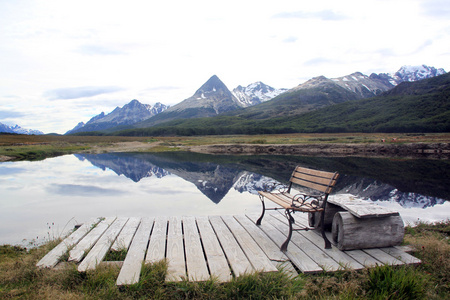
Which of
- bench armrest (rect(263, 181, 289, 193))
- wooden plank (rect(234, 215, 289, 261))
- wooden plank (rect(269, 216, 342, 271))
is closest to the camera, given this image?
wooden plank (rect(269, 216, 342, 271))

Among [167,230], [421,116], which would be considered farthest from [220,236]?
[421,116]

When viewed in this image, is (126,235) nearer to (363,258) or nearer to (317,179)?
(317,179)

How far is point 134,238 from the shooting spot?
5.77m

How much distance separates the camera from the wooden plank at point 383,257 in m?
4.82

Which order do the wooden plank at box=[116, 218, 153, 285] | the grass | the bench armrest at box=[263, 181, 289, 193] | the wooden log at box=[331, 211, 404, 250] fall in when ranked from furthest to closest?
1. the bench armrest at box=[263, 181, 289, 193]
2. the wooden log at box=[331, 211, 404, 250]
3. the wooden plank at box=[116, 218, 153, 285]
4. the grass

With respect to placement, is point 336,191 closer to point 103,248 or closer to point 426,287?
point 426,287

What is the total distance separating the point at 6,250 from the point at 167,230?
12.8 ft

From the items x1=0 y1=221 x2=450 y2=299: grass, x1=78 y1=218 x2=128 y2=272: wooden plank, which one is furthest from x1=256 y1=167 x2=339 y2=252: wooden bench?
x1=78 y1=218 x2=128 y2=272: wooden plank

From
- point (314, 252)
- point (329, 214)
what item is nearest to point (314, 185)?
point (329, 214)

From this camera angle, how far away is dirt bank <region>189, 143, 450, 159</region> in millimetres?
45062

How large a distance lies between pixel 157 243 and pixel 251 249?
1.84 meters

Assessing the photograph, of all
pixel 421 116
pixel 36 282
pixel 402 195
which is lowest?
pixel 402 195

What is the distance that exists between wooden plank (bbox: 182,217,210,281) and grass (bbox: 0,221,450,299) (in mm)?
221

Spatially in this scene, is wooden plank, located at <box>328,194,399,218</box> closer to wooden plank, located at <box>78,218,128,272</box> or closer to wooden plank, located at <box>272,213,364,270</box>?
wooden plank, located at <box>272,213,364,270</box>
